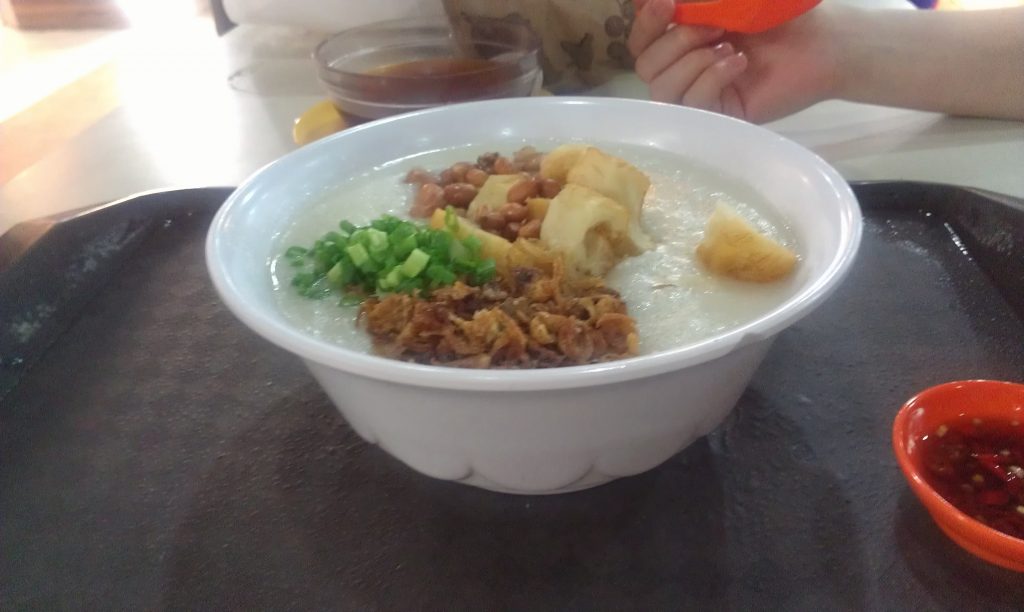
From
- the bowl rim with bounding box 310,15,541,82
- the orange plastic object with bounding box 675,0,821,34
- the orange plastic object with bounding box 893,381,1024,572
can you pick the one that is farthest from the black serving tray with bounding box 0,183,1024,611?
the bowl rim with bounding box 310,15,541,82

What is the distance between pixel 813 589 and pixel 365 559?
1.22 ft

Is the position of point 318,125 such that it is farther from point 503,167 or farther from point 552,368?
point 552,368

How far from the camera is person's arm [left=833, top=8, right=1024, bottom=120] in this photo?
4.51 ft

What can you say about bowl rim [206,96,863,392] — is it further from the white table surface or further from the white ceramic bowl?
the white table surface

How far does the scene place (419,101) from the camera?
132 cm

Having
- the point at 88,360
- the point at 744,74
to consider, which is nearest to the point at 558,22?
the point at 744,74

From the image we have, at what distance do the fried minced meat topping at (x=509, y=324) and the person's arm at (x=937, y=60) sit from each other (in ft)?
3.23

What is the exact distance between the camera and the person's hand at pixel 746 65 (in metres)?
1.28

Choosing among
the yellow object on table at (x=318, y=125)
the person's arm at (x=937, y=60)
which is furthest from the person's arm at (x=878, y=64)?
the yellow object on table at (x=318, y=125)

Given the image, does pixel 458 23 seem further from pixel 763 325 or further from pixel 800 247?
pixel 763 325

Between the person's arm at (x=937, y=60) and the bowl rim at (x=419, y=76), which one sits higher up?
the bowl rim at (x=419, y=76)

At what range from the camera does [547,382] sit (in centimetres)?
52

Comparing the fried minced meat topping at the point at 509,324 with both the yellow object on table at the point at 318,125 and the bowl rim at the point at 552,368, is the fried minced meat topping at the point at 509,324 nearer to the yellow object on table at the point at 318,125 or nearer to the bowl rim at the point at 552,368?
the bowl rim at the point at 552,368

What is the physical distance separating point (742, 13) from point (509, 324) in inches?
29.7
